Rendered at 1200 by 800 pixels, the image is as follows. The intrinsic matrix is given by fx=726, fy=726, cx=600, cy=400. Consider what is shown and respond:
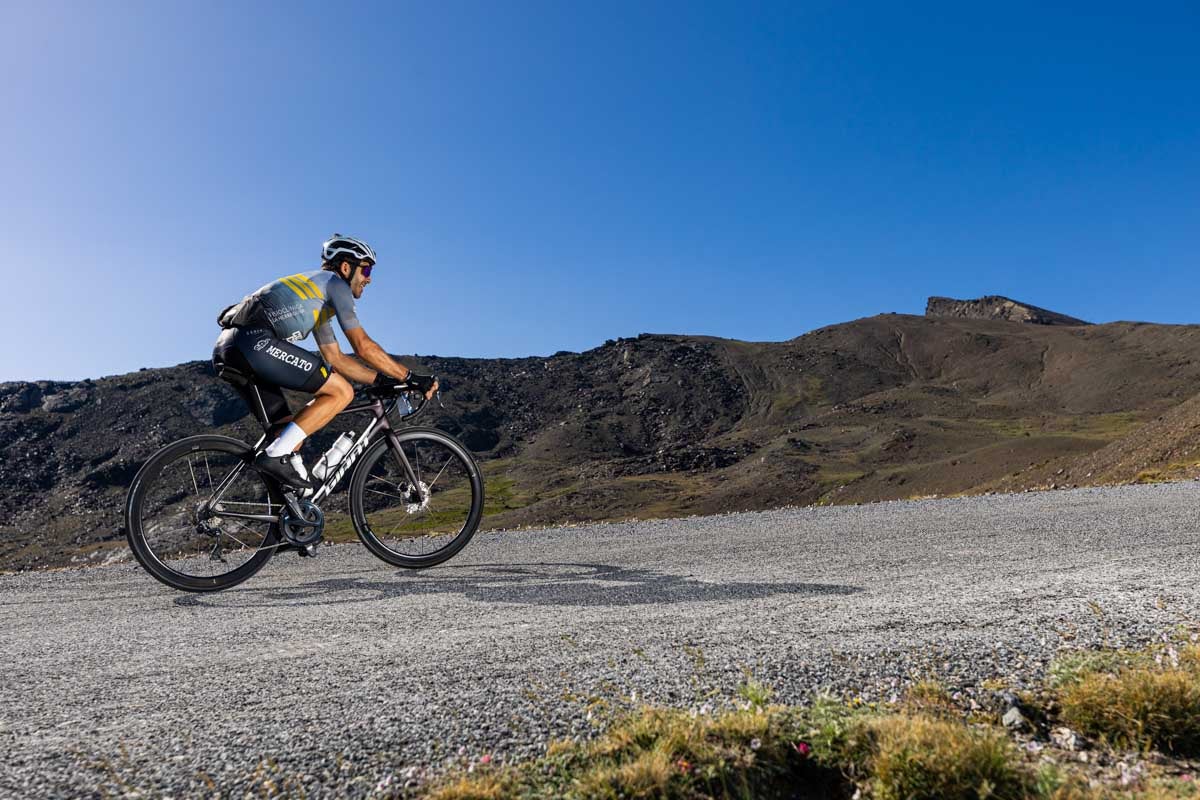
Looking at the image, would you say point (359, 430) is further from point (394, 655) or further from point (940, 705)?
point (940, 705)

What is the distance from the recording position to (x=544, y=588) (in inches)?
238

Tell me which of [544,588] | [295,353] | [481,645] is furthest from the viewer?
[295,353]

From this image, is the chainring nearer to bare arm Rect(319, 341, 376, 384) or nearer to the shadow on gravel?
the shadow on gravel

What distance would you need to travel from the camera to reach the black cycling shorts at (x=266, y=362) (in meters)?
6.66

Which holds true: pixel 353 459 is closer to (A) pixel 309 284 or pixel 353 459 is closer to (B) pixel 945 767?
(A) pixel 309 284

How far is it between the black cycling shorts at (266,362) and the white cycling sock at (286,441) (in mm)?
307

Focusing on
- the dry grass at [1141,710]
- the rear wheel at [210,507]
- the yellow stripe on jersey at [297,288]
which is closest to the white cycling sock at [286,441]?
the rear wheel at [210,507]

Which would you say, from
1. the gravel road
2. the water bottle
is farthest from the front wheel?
the gravel road

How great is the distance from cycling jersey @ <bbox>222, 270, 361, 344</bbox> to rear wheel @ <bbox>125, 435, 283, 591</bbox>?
118 centimetres

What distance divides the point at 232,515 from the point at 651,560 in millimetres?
4150

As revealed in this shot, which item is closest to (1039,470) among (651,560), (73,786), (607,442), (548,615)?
(651,560)

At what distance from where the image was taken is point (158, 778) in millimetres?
2398

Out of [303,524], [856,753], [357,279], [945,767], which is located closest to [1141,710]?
[945,767]

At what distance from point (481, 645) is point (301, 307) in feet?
14.2
